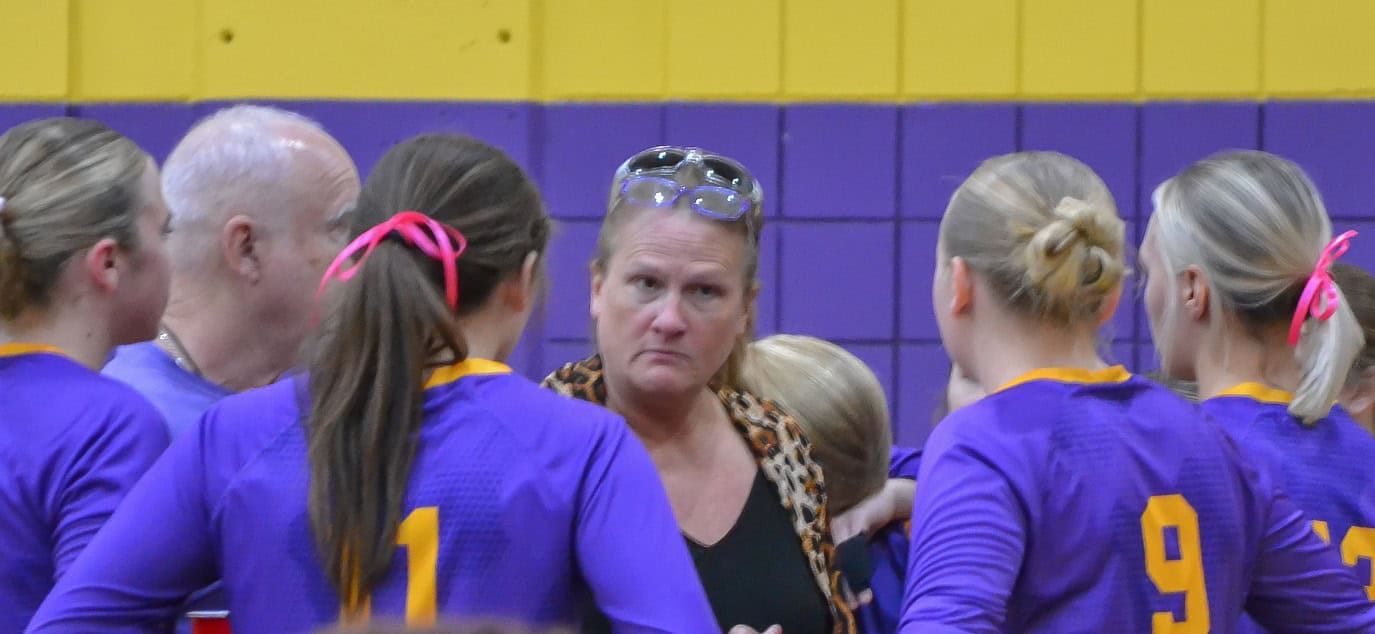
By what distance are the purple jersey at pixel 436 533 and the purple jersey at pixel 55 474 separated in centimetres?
13

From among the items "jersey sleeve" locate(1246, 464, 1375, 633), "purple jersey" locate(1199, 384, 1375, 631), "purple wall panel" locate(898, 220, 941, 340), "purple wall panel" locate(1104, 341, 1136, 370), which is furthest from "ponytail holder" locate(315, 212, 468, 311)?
"purple wall panel" locate(1104, 341, 1136, 370)

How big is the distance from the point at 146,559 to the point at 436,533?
11.4 inches

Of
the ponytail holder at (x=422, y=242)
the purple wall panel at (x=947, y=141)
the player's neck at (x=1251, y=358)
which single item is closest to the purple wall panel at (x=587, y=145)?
the purple wall panel at (x=947, y=141)

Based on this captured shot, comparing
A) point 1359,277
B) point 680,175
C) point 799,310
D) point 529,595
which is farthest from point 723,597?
point 799,310

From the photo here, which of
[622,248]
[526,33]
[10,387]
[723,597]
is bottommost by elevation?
[723,597]

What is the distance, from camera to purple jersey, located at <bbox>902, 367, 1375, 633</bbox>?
1.62 metres

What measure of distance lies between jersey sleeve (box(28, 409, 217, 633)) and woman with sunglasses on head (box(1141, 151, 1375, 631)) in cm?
133

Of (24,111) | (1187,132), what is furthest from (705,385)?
(24,111)

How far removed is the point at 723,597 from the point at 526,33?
9.95 ft

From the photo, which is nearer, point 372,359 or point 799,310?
point 372,359

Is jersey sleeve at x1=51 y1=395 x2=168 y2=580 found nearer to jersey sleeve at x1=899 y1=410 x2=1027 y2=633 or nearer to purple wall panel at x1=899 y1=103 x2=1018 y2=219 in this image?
jersey sleeve at x1=899 y1=410 x2=1027 y2=633

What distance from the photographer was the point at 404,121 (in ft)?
15.1

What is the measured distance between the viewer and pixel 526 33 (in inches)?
181

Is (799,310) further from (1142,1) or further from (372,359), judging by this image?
(372,359)
